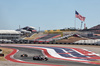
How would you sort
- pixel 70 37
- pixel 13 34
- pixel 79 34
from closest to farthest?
pixel 70 37, pixel 79 34, pixel 13 34

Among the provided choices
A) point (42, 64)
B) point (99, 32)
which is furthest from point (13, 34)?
point (42, 64)

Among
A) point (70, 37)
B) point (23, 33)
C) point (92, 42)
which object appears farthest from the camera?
point (23, 33)

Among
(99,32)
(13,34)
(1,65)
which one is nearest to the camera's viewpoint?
(1,65)

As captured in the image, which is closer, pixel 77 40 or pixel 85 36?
pixel 77 40

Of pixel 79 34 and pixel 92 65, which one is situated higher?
pixel 79 34

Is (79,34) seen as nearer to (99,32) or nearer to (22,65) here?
(99,32)

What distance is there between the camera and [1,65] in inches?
1174

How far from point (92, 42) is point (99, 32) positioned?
28.6m

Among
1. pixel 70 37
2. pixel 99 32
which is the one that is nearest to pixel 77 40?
pixel 70 37

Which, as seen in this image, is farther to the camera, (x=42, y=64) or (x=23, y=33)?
(x=23, y=33)

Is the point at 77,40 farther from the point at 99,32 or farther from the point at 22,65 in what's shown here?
the point at 22,65

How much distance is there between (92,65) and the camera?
3033 cm

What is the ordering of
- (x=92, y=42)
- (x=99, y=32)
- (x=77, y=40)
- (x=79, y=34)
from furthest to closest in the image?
(x=99, y=32)
(x=79, y=34)
(x=77, y=40)
(x=92, y=42)

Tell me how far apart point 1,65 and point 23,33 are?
317 feet
